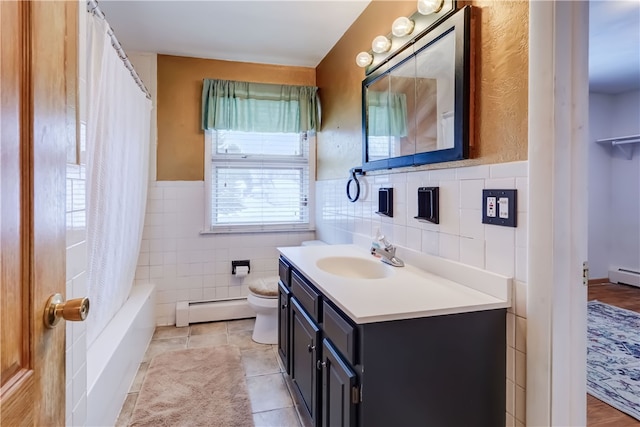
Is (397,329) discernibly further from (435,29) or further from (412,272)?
(435,29)

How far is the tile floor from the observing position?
187 cm

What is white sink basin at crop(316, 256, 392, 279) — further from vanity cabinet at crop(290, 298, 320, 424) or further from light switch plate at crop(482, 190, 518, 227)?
light switch plate at crop(482, 190, 518, 227)

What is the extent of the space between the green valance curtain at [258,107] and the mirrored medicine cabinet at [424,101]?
115 centimetres

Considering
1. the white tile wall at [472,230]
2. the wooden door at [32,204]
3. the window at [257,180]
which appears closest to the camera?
the wooden door at [32,204]

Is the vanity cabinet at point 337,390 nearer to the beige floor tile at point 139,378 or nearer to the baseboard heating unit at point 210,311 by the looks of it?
the beige floor tile at point 139,378

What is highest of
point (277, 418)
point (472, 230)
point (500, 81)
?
point (500, 81)

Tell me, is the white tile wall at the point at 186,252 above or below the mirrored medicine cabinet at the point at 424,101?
below

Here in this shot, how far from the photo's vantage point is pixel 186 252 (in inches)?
125

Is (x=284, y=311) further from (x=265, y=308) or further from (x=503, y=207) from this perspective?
(x=503, y=207)

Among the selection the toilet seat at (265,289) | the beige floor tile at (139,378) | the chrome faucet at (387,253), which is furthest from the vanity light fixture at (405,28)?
the beige floor tile at (139,378)

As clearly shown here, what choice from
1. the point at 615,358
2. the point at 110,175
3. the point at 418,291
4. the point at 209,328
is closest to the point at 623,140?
the point at 615,358

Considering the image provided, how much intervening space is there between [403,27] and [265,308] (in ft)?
6.63

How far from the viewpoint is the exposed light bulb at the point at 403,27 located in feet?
5.63

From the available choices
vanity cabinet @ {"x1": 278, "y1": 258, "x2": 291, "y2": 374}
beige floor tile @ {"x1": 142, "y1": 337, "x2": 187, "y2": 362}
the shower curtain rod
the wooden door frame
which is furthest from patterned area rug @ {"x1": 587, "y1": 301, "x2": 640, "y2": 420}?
the shower curtain rod
